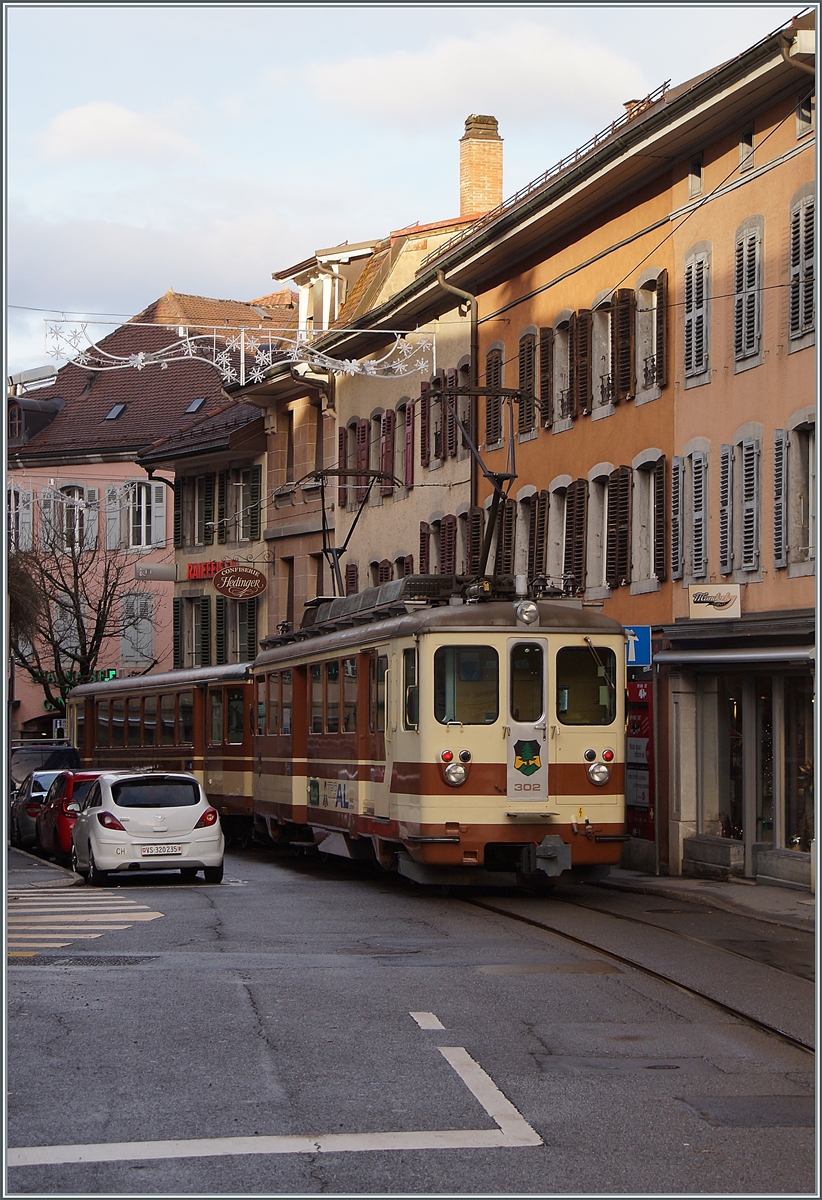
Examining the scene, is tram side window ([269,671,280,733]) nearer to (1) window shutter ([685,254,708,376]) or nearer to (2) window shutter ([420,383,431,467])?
(1) window shutter ([685,254,708,376])

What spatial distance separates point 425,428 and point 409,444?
125cm

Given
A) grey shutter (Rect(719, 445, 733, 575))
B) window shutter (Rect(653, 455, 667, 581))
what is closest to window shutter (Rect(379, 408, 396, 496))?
window shutter (Rect(653, 455, 667, 581))

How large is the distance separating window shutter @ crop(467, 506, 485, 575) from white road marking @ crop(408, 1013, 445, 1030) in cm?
2280

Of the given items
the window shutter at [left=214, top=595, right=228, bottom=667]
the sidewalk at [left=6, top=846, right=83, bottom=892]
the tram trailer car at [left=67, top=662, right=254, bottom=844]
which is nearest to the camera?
the sidewalk at [left=6, top=846, right=83, bottom=892]

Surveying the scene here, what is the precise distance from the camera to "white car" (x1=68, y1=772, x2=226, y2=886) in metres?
21.5

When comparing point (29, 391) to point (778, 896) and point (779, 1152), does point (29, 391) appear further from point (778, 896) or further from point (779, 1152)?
point (779, 1152)

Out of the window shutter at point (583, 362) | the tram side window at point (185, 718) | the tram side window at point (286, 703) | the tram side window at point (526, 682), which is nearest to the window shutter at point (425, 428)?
the tram side window at point (185, 718)

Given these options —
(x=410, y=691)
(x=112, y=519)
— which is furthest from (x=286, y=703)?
(x=112, y=519)

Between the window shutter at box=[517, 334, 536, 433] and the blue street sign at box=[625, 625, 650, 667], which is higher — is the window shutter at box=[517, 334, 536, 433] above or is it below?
above

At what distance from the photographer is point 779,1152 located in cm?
745

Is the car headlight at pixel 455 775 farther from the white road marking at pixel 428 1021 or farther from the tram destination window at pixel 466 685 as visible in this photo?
the white road marking at pixel 428 1021

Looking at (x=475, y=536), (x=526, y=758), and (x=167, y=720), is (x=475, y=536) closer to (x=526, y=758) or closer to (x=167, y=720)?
(x=167, y=720)

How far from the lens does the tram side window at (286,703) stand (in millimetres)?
25297

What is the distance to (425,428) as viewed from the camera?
3756 cm
